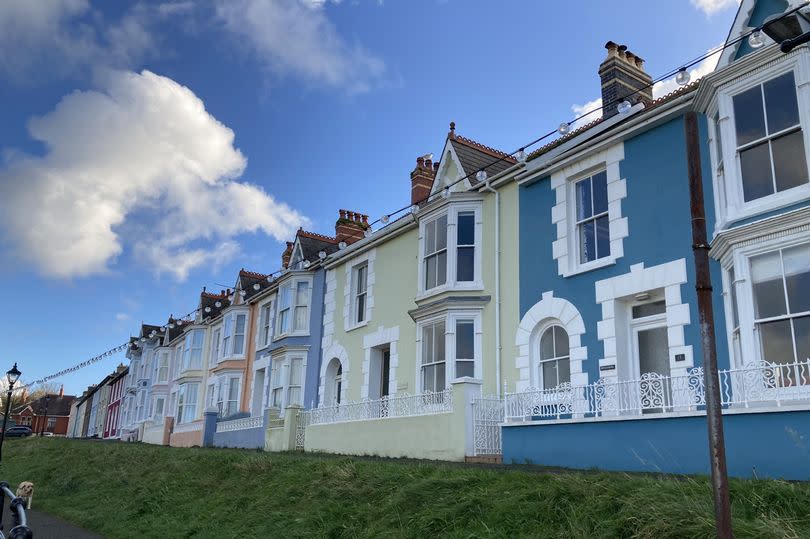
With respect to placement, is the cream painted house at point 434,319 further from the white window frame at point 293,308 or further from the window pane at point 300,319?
the window pane at point 300,319

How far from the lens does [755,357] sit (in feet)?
34.8

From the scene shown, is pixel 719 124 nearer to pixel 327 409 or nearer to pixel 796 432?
pixel 796 432

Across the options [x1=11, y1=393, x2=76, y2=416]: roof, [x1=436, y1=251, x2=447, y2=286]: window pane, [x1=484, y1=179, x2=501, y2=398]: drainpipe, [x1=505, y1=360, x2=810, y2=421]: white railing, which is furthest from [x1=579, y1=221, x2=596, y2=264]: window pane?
[x1=11, y1=393, x2=76, y2=416]: roof

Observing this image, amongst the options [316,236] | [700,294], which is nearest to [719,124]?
[700,294]

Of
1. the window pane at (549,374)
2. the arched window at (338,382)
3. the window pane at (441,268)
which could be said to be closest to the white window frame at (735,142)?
the window pane at (549,374)

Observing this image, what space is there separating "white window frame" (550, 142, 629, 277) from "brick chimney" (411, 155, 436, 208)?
6.51 metres

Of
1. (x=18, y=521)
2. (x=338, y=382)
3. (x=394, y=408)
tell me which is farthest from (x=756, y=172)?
(x=338, y=382)

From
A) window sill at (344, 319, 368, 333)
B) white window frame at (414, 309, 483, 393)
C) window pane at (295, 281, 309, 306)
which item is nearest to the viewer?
white window frame at (414, 309, 483, 393)

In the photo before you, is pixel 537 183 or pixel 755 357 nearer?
pixel 755 357

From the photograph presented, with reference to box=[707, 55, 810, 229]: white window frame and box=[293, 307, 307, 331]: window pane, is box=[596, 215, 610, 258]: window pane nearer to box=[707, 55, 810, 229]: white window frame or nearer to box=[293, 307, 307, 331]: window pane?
box=[707, 55, 810, 229]: white window frame

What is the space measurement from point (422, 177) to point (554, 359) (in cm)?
890

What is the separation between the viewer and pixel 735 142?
1177 centimetres

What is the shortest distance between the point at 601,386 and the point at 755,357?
245 cm

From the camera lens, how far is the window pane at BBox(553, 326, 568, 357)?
1470cm
